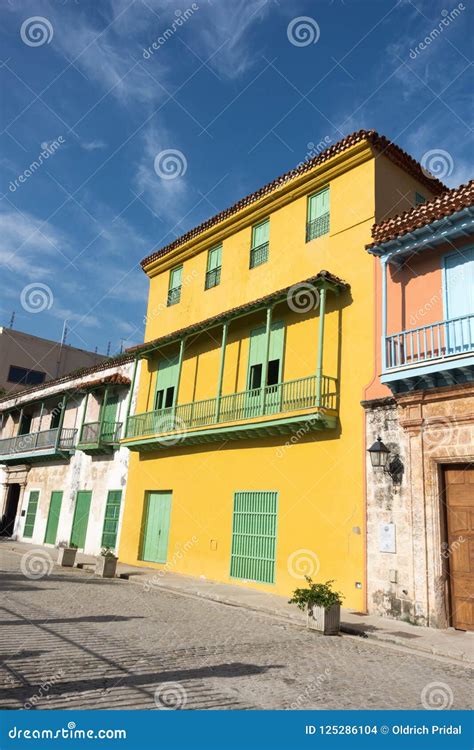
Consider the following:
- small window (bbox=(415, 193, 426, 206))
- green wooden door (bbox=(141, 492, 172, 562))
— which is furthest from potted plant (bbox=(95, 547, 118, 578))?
small window (bbox=(415, 193, 426, 206))

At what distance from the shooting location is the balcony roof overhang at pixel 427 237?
1016cm

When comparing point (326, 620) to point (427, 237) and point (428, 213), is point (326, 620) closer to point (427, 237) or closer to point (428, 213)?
point (427, 237)

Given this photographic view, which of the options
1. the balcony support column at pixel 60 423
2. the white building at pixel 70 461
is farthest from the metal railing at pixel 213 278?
the balcony support column at pixel 60 423

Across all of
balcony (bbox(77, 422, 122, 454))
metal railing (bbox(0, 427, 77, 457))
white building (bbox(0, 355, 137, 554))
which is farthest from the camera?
metal railing (bbox(0, 427, 77, 457))

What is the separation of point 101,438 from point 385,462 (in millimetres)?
12844

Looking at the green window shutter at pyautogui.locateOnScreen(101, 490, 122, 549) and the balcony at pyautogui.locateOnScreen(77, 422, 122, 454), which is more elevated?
the balcony at pyautogui.locateOnScreen(77, 422, 122, 454)

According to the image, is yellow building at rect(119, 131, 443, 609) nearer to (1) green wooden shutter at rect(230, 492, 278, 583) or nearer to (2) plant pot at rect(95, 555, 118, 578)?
(1) green wooden shutter at rect(230, 492, 278, 583)

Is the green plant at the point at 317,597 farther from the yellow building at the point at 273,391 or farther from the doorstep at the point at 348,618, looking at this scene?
the yellow building at the point at 273,391

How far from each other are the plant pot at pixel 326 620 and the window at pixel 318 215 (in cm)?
910

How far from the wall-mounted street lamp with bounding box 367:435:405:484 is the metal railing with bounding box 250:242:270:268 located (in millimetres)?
7206

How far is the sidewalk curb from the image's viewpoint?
24.5 feet

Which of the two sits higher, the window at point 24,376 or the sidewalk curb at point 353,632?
the window at point 24,376

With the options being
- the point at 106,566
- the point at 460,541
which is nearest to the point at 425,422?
the point at 460,541

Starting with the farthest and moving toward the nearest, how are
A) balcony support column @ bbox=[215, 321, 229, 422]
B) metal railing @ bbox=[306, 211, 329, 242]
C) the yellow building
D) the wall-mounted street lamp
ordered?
balcony support column @ bbox=[215, 321, 229, 422]
metal railing @ bbox=[306, 211, 329, 242]
the yellow building
the wall-mounted street lamp
